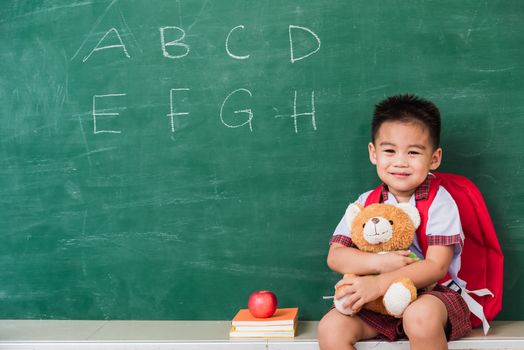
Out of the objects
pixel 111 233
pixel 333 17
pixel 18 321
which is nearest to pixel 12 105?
pixel 111 233

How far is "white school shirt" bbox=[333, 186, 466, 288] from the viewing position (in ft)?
5.61

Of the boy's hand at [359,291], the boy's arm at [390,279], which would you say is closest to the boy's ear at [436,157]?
the boy's arm at [390,279]

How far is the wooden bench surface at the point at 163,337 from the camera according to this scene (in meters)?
1.77

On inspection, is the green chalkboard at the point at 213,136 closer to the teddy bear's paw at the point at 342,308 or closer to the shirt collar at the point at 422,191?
the shirt collar at the point at 422,191

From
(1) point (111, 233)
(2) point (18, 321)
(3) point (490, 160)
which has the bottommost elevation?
(2) point (18, 321)

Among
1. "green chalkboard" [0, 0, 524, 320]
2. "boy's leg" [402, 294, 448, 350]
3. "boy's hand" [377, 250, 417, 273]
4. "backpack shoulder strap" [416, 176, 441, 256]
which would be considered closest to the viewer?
"boy's leg" [402, 294, 448, 350]

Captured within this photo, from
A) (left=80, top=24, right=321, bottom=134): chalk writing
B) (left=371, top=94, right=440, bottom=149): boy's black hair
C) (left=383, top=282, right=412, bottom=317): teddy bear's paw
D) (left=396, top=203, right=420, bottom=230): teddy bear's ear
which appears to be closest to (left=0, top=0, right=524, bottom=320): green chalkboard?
(left=80, top=24, right=321, bottom=134): chalk writing

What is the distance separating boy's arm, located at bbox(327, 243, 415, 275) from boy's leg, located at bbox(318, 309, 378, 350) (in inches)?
5.0

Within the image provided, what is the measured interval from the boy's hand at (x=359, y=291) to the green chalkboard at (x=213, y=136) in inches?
17.5

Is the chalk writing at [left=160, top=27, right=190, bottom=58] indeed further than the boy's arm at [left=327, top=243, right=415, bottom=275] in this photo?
Yes

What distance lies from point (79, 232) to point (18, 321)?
0.37 m

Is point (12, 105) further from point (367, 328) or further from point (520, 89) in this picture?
point (520, 89)

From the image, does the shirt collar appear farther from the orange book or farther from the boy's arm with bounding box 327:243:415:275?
the orange book

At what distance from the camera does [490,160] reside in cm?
206
